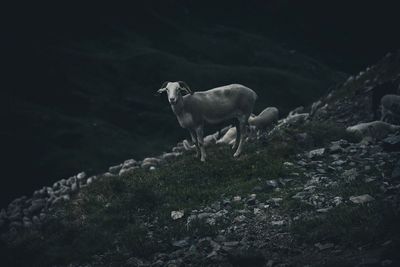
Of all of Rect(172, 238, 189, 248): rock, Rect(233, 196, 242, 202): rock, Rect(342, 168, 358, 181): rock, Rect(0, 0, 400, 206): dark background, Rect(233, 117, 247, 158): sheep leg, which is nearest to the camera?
Rect(172, 238, 189, 248): rock

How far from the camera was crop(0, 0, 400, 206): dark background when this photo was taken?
107 ft

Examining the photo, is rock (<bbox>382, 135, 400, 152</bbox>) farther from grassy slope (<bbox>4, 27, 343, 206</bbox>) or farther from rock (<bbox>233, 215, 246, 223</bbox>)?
grassy slope (<bbox>4, 27, 343, 206</bbox>)

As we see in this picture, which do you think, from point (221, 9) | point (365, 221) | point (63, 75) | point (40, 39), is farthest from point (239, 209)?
point (221, 9)

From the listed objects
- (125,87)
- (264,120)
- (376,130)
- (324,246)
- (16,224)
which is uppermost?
(125,87)

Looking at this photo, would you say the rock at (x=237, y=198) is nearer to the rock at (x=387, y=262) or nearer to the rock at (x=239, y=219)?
the rock at (x=239, y=219)

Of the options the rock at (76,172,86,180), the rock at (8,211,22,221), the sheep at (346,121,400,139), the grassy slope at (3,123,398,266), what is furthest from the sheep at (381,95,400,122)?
the rock at (8,211,22,221)

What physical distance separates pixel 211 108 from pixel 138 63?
74.6 feet

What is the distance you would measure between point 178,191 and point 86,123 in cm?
1808

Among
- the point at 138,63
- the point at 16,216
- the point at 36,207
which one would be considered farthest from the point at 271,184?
the point at 138,63

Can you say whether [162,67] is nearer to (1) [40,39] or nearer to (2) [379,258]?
(1) [40,39]

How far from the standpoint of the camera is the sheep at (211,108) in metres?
19.7

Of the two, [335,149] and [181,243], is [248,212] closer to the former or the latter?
[181,243]

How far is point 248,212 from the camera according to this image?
15.5 meters

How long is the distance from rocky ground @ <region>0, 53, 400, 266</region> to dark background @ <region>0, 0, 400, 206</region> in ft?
31.1
